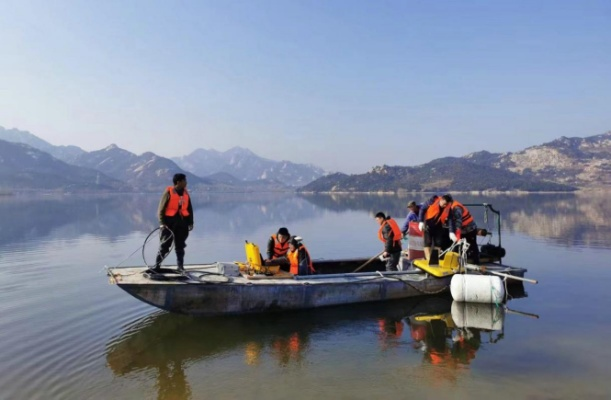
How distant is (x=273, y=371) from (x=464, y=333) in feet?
16.8

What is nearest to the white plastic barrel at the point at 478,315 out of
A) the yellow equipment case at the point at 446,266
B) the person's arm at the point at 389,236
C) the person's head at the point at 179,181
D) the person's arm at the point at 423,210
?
the yellow equipment case at the point at 446,266

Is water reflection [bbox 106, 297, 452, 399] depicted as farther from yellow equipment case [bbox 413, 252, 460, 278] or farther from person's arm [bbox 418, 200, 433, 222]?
person's arm [bbox 418, 200, 433, 222]

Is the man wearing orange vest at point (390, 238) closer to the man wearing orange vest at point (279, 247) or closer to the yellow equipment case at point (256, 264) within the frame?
the man wearing orange vest at point (279, 247)

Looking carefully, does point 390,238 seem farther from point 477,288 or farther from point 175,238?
point 175,238

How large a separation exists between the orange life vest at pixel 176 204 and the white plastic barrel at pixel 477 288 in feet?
26.1

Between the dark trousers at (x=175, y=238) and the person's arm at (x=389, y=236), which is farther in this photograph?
the person's arm at (x=389, y=236)

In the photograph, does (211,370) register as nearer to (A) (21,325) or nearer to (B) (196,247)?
(A) (21,325)

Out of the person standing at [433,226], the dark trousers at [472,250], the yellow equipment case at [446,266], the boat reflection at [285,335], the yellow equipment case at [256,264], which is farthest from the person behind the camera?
the dark trousers at [472,250]

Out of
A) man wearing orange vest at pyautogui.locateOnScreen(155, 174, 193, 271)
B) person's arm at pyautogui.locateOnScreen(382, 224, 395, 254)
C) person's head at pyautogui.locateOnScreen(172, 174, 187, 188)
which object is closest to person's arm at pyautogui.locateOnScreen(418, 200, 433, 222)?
person's arm at pyautogui.locateOnScreen(382, 224, 395, 254)

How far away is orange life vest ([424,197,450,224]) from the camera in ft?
46.6

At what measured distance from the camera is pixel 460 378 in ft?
26.8

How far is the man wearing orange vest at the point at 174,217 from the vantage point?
10.9 meters

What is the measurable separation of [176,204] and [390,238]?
6.97 meters

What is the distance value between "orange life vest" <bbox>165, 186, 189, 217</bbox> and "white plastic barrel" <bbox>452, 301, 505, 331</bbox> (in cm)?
770
